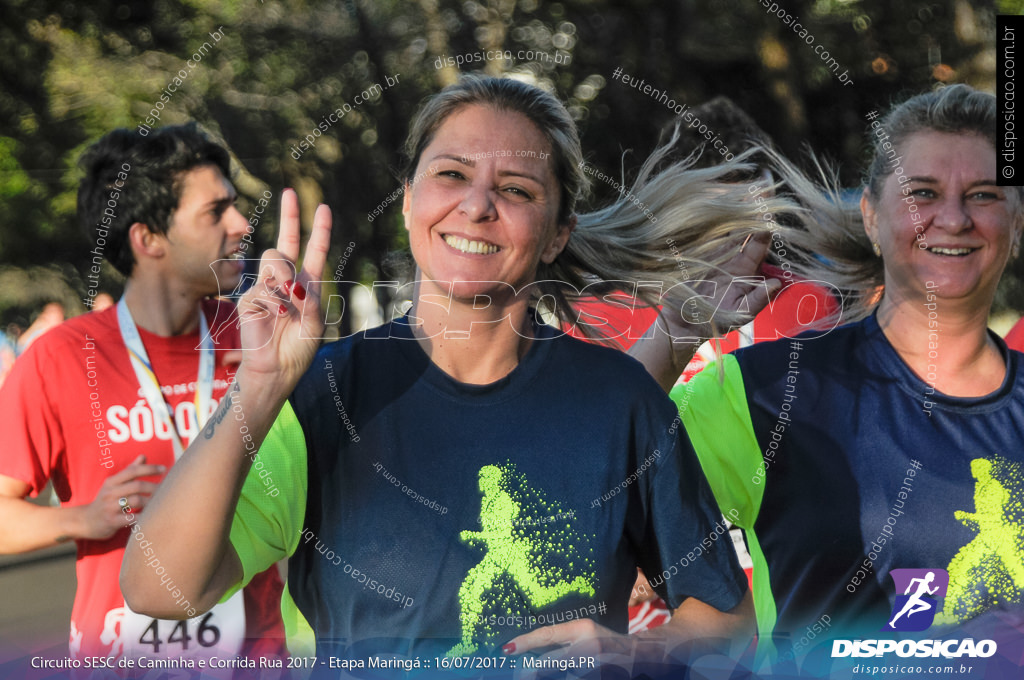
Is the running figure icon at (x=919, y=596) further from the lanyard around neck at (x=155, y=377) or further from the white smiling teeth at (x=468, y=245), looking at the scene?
the lanyard around neck at (x=155, y=377)

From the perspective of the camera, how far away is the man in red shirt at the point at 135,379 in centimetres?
230

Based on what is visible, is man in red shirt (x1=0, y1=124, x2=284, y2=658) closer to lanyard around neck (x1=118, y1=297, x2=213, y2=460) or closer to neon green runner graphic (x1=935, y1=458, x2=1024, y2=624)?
lanyard around neck (x1=118, y1=297, x2=213, y2=460)

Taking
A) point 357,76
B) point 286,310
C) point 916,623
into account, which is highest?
point 357,76

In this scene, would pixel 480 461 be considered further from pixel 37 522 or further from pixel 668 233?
pixel 37 522

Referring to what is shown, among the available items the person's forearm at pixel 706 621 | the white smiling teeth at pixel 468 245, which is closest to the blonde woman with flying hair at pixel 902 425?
the person's forearm at pixel 706 621

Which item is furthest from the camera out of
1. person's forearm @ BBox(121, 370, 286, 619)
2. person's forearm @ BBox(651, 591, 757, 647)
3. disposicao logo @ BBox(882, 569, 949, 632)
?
disposicao logo @ BBox(882, 569, 949, 632)

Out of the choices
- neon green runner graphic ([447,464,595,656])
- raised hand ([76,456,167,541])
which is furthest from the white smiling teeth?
raised hand ([76,456,167,541])

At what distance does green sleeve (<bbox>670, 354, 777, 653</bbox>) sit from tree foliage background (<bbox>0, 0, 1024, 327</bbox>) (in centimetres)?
54

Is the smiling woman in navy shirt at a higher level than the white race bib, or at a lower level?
higher

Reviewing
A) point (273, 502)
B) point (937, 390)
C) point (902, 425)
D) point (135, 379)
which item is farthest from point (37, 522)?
point (937, 390)

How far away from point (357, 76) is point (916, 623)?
195 centimetres

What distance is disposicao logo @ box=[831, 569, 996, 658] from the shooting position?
2.38m

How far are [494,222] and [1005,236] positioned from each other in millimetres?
1285

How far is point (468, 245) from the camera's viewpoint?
85.6 inches
